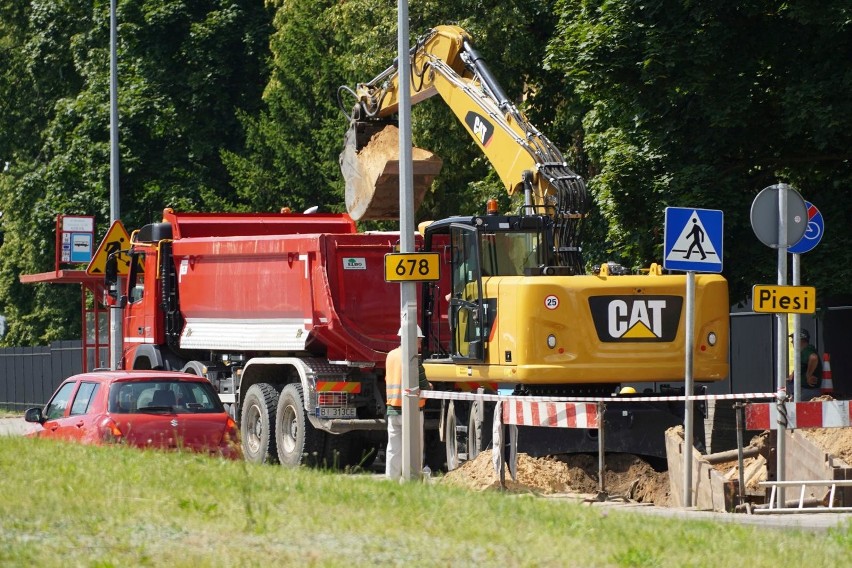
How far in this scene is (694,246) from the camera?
1425 centimetres

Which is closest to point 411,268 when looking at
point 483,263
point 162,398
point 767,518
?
point 483,263

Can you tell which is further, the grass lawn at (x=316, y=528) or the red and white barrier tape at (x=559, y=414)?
the red and white barrier tape at (x=559, y=414)

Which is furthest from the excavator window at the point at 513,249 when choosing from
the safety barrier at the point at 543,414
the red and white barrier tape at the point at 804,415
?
the red and white barrier tape at the point at 804,415

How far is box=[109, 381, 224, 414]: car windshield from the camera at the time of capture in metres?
16.3

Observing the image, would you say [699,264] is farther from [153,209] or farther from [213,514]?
[153,209]

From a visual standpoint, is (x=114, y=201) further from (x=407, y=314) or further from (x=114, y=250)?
(x=407, y=314)

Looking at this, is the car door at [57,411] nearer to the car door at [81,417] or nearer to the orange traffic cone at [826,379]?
the car door at [81,417]

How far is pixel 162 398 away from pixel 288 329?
366 centimetres

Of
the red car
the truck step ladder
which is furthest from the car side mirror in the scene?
the truck step ladder

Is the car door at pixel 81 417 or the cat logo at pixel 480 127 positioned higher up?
the cat logo at pixel 480 127

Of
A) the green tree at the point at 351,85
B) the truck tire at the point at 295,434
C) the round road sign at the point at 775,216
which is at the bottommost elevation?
the truck tire at the point at 295,434

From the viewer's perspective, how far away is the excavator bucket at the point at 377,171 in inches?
795

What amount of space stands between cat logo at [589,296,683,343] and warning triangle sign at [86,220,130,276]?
1079 cm

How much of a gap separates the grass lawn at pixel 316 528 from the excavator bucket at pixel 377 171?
8.07 m
